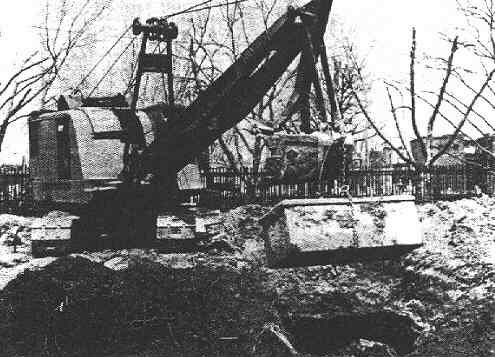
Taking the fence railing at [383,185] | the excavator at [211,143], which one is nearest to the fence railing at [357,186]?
the fence railing at [383,185]

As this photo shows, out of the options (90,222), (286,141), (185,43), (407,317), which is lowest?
(407,317)

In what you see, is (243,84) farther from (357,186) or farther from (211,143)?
(357,186)

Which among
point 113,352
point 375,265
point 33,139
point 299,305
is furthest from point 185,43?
point 113,352

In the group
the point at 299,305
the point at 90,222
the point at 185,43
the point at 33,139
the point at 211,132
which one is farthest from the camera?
the point at 185,43

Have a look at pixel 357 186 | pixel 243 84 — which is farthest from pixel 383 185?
pixel 243 84

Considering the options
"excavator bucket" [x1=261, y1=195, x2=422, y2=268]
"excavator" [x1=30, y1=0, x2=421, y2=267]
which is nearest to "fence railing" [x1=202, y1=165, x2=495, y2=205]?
"excavator" [x1=30, y1=0, x2=421, y2=267]

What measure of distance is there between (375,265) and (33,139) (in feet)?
21.8

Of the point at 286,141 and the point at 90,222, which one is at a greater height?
the point at 286,141

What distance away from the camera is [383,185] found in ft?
64.8

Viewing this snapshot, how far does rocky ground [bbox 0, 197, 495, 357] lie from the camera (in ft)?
19.3

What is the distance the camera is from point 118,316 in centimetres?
673

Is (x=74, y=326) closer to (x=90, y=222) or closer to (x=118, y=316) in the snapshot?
(x=118, y=316)

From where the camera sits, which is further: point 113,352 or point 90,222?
point 90,222

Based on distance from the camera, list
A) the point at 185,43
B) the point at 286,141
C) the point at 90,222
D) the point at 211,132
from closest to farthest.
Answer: the point at 286,141 < the point at 211,132 < the point at 90,222 < the point at 185,43
